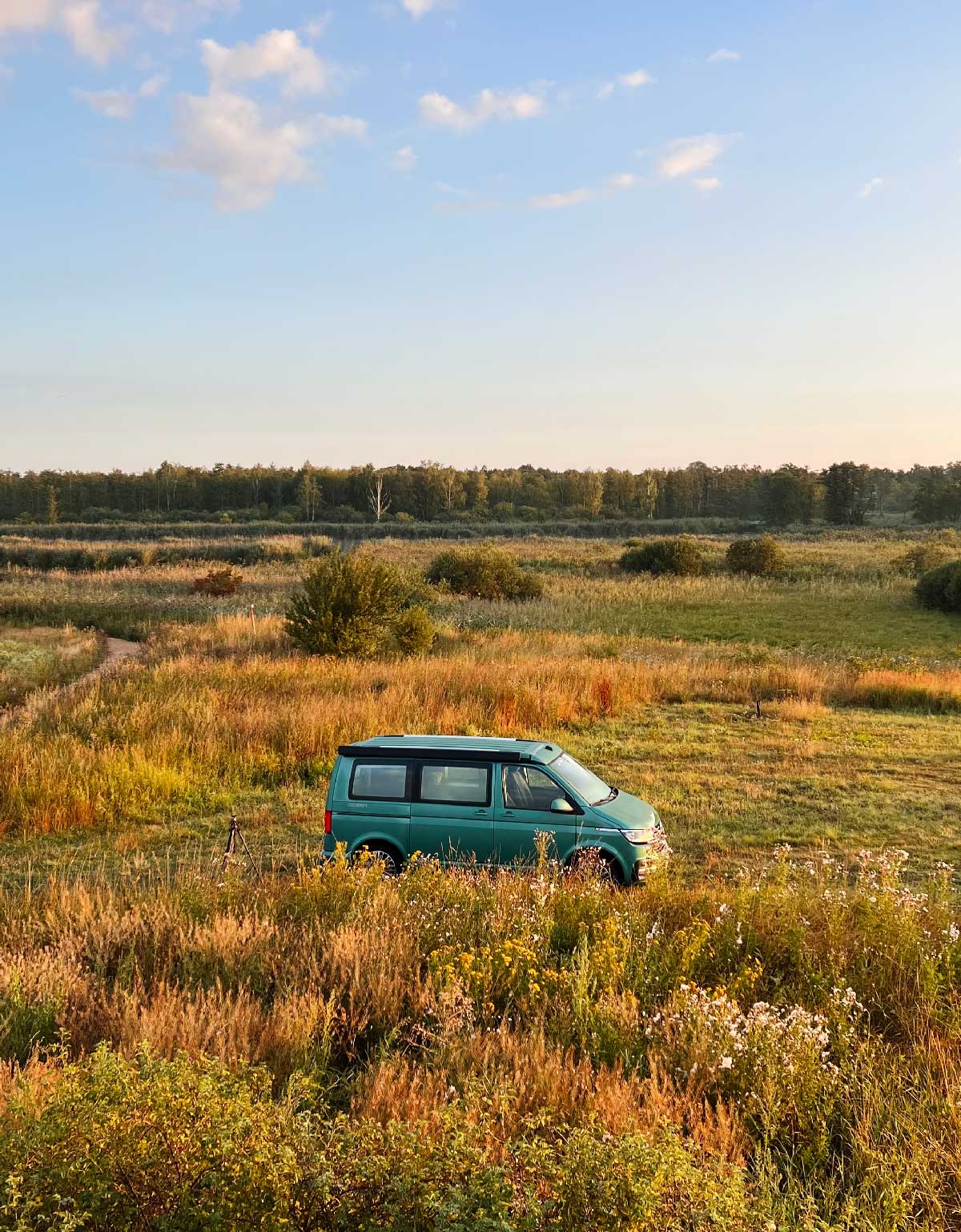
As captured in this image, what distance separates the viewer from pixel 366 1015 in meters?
5.23

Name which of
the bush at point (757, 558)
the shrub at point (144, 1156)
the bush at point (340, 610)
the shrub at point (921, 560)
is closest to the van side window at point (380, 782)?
the shrub at point (144, 1156)

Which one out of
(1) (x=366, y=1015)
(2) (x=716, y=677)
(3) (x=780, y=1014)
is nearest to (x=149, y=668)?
(2) (x=716, y=677)

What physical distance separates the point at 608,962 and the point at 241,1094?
2677 millimetres

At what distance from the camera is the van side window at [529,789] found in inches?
348

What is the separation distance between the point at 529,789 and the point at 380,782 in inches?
63.3

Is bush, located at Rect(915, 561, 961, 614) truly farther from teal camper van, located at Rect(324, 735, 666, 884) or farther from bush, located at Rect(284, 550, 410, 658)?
teal camper van, located at Rect(324, 735, 666, 884)

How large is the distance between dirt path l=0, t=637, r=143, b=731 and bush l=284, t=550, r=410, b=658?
4.56 metres

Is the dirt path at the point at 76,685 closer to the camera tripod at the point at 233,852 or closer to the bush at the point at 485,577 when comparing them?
the camera tripod at the point at 233,852

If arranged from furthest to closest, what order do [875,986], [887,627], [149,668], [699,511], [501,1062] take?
[699,511] → [887,627] → [149,668] → [875,986] → [501,1062]

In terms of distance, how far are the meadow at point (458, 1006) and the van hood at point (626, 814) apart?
0.86 metres

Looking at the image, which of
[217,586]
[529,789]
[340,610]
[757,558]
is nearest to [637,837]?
[529,789]

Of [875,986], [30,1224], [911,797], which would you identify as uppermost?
[30,1224]

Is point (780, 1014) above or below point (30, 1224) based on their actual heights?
below

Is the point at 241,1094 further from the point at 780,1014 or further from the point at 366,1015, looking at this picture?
the point at 780,1014
